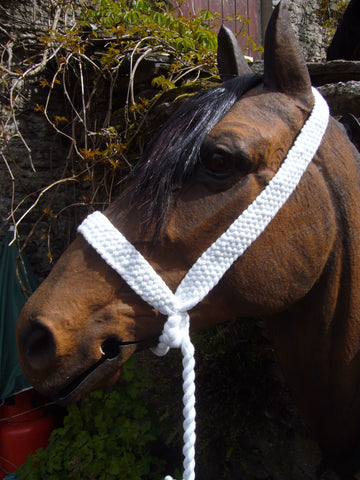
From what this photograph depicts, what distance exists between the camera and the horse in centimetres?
75

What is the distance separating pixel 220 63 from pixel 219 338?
124 centimetres

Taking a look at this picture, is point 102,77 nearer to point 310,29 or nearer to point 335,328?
point 335,328

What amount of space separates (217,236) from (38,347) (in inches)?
18.7

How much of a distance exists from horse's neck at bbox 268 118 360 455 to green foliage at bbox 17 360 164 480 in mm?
928

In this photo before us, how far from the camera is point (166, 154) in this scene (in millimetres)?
809

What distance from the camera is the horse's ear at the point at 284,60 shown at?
790 mm

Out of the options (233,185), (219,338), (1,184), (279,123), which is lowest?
(219,338)

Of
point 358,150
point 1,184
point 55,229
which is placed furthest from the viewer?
point 55,229

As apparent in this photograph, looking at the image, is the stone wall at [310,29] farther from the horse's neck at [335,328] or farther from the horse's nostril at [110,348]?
the horse's nostril at [110,348]

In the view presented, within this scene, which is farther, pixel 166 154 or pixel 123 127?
pixel 123 127

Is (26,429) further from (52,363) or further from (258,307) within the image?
(258,307)

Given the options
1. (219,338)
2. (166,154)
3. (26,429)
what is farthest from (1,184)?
(166,154)

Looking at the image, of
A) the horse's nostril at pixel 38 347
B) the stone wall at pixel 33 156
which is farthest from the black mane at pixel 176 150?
the stone wall at pixel 33 156

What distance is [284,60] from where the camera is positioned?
0.81 meters
